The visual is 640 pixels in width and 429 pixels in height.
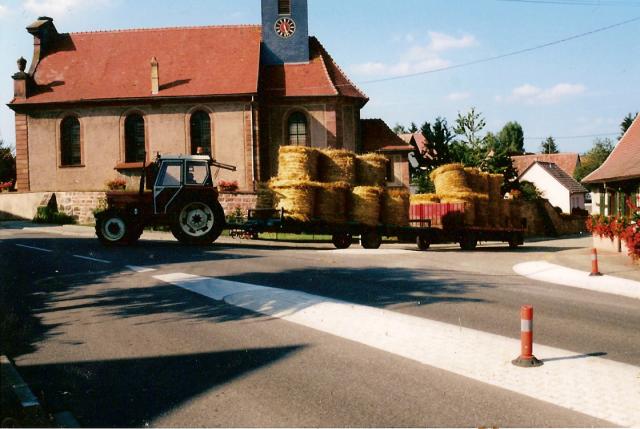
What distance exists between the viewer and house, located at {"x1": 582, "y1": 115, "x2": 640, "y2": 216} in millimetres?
25219

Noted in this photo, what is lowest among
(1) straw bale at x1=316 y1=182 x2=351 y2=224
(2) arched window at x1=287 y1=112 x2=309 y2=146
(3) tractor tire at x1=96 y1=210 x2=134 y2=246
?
(3) tractor tire at x1=96 y1=210 x2=134 y2=246

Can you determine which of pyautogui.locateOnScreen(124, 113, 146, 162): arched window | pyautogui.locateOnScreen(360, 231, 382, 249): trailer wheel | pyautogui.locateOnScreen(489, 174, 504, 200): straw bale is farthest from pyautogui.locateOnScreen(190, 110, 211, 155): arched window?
pyautogui.locateOnScreen(489, 174, 504, 200): straw bale

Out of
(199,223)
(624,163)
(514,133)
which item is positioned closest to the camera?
(199,223)

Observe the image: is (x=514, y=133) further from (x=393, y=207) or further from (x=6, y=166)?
(x=393, y=207)

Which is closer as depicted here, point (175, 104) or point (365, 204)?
point (365, 204)

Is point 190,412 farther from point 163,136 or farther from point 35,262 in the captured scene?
point 163,136

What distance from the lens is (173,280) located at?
1248 centimetres

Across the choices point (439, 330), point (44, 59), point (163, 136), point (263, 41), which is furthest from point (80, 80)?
point (439, 330)

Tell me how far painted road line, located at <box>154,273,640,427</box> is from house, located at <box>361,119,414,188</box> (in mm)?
27669

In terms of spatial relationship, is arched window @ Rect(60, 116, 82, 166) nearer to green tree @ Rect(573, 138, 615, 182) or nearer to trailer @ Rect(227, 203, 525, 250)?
trailer @ Rect(227, 203, 525, 250)

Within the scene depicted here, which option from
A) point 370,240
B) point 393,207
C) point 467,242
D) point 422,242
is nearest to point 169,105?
point 370,240

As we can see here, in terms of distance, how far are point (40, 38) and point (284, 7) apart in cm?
1450

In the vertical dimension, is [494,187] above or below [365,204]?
above

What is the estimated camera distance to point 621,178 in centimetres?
2478
